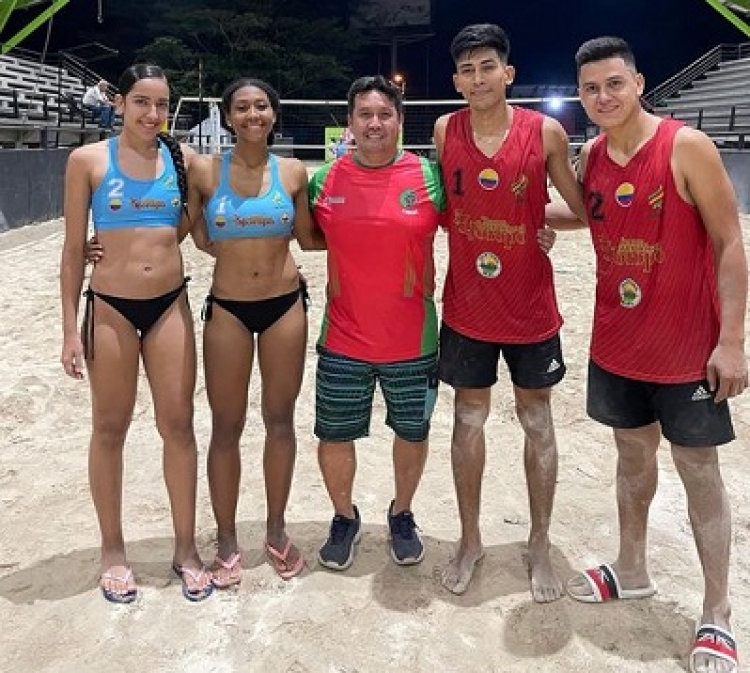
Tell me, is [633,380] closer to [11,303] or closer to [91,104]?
[11,303]

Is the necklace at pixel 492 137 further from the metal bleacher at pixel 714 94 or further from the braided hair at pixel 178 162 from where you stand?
the metal bleacher at pixel 714 94

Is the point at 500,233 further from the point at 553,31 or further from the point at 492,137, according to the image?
the point at 553,31

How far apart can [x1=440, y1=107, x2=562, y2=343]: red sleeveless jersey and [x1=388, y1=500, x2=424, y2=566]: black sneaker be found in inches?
35.3

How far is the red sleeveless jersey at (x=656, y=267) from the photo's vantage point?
2.37 metres

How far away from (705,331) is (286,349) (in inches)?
58.1

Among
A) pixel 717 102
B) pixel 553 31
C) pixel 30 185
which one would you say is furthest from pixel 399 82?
pixel 553 31

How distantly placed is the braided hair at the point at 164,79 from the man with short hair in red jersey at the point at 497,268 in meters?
0.96

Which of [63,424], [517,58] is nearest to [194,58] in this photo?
[517,58]

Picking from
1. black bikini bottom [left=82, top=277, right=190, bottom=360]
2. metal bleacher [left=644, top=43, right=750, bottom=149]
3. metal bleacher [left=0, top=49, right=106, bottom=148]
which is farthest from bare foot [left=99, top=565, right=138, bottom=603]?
metal bleacher [left=644, top=43, right=750, bottom=149]

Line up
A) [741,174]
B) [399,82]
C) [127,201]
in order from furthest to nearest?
[399,82] → [741,174] → [127,201]

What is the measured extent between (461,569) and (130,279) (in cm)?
169

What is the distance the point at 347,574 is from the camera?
3041mm

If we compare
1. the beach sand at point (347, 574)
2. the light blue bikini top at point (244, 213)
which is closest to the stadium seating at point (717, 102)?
the beach sand at point (347, 574)

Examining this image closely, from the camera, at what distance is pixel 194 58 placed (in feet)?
91.5
